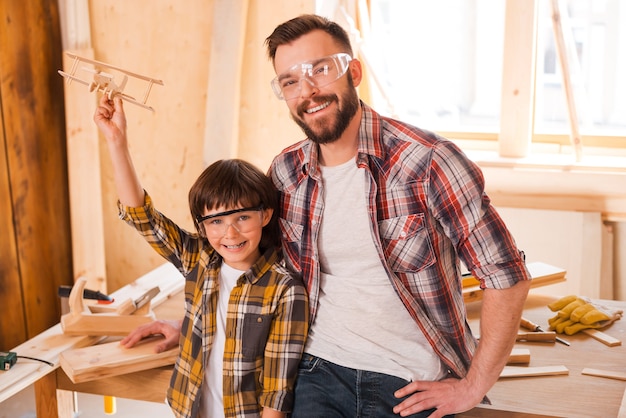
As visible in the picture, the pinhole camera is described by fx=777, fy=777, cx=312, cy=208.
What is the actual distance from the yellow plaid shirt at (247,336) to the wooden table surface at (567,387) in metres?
0.49

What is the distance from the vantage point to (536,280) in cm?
283

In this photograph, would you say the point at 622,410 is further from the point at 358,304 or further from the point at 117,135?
the point at 117,135

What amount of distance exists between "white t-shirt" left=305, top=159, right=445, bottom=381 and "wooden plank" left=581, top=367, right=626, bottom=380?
493 millimetres

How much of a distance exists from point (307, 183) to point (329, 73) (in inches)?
11.4

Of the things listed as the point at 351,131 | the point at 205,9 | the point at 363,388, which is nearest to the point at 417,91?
the point at 205,9

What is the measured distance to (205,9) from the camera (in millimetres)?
3828

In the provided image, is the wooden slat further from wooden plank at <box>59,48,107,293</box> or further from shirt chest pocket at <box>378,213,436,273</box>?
wooden plank at <box>59,48,107,293</box>

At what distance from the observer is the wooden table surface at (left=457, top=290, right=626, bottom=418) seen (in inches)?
76.8

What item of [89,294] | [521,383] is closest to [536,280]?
[521,383]

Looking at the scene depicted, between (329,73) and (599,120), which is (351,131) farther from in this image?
(599,120)

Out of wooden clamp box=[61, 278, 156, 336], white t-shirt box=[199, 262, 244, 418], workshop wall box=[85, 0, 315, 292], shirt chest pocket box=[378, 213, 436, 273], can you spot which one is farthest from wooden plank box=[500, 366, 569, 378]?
workshop wall box=[85, 0, 315, 292]

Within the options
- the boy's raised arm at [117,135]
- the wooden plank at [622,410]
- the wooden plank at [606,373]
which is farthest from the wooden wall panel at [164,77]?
the wooden plank at [622,410]

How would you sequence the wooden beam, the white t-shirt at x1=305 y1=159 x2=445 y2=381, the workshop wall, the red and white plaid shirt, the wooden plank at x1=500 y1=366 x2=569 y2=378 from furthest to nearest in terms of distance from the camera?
the workshop wall, the wooden beam, the wooden plank at x1=500 y1=366 x2=569 y2=378, the white t-shirt at x1=305 y1=159 x2=445 y2=381, the red and white plaid shirt

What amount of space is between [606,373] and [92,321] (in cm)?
152
